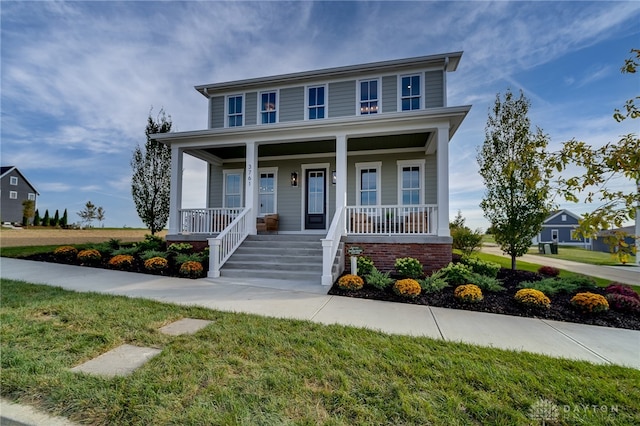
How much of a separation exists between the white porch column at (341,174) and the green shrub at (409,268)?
7.11 feet

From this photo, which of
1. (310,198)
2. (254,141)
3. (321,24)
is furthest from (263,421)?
(321,24)

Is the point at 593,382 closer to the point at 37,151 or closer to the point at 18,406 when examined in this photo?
the point at 18,406

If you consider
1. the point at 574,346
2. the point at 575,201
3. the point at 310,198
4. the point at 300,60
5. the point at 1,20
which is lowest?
the point at 574,346

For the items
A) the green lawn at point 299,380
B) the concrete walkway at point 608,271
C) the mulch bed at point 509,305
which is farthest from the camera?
the concrete walkway at point 608,271

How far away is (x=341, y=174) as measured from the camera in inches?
329

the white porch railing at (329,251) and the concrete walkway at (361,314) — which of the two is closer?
the concrete walkway at (361,314)

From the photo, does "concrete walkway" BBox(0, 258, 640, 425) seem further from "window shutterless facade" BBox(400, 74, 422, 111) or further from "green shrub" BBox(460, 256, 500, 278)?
"window shutterless facade" BBox(400, 74, 422, 111)

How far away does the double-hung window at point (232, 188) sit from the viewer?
12.0 meters

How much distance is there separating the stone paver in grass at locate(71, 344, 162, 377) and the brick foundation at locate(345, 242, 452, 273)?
18.4ft

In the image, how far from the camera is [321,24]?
9656 mm

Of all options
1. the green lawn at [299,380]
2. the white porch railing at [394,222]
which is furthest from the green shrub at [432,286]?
the green lawn at [299,380]

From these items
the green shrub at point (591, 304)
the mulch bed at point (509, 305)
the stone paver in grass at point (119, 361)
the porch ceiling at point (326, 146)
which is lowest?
the mulch bed at point (509, 305)

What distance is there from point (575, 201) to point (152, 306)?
214 inches

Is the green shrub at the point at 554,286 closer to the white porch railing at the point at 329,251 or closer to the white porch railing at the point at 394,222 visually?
the white porch railing at the point at 394,222
